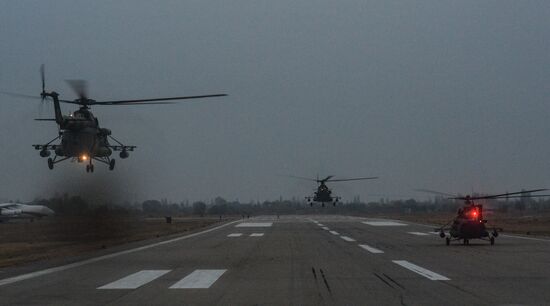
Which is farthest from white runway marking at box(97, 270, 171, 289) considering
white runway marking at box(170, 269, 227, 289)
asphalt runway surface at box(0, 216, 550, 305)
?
white runway marking at box(170, 269, 227, 289)

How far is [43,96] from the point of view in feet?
108

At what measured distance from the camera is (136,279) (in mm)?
18422

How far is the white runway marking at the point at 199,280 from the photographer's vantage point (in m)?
16.6

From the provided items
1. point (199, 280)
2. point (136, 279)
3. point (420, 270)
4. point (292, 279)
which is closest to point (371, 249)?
point (420, 270)

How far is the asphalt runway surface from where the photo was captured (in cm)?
1423

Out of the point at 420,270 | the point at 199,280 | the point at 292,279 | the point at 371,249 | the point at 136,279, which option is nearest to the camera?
the point at 199,280

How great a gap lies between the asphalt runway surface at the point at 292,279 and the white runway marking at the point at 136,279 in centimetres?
3

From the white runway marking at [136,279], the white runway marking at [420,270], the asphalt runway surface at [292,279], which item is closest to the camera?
the asphalt runway surface at [292,279]

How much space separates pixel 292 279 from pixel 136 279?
4021 mm

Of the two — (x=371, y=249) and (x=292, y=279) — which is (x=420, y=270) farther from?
(x=371, y=249)

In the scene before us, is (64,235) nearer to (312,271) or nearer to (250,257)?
(250,257)

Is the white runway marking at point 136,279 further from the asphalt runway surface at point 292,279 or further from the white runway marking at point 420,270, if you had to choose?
the white runway marking at point 420,270

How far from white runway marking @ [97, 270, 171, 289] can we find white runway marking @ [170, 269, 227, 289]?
2.88 ft

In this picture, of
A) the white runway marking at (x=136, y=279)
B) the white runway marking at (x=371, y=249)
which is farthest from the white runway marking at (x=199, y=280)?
the white runway marking at (x=371, y=249)
